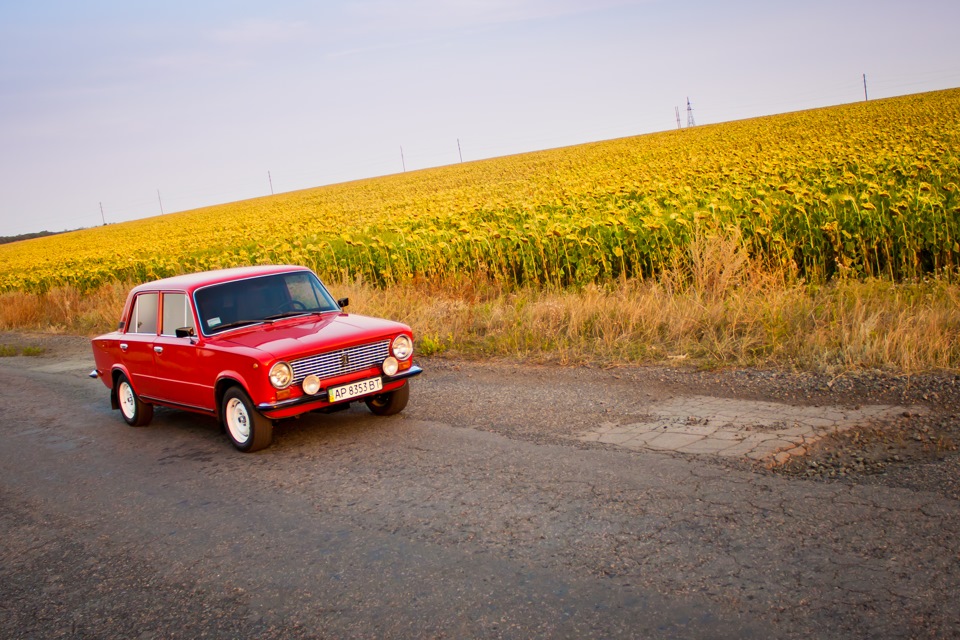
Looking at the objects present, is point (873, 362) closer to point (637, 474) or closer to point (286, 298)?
point (637, 474)

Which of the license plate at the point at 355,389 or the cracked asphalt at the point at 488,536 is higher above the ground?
the license plate at the point at 355,389

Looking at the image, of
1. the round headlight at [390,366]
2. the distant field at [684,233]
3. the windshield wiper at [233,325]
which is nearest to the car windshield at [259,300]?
the windshield wiper at [233,325]

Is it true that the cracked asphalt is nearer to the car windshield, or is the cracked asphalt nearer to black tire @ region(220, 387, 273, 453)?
black tire @ region(220, 387, 273, 453)

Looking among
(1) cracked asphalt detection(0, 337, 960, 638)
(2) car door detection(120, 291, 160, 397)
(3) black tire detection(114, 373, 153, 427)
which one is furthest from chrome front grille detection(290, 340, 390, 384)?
(3) black tire detection(114, 373, 153, 427)

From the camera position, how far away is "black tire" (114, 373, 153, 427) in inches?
331

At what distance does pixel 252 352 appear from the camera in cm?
665

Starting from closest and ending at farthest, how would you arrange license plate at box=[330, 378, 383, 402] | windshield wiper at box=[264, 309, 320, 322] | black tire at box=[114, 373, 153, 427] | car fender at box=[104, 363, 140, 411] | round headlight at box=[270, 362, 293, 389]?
round headlight at box=[270, 362, 293, 389] < license plate at box=[330, 378, 383, 402] < windshield wiper at box=[264, 309, 320, 322] < black tire at box=[114, 373, 153, 427] < car fender at box=[104, 363, 140, 411]

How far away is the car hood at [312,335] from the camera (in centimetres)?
671

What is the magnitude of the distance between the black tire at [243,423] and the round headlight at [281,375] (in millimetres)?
320

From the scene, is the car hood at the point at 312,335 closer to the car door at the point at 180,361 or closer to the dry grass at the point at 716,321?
the car door at the point at 180,361

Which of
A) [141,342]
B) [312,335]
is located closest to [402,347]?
[312,335]

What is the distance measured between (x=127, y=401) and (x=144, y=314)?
3.20 feet

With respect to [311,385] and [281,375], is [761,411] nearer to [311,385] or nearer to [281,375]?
[311,385]

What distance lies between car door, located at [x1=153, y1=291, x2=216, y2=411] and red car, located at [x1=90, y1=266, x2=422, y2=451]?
0.03 ft
